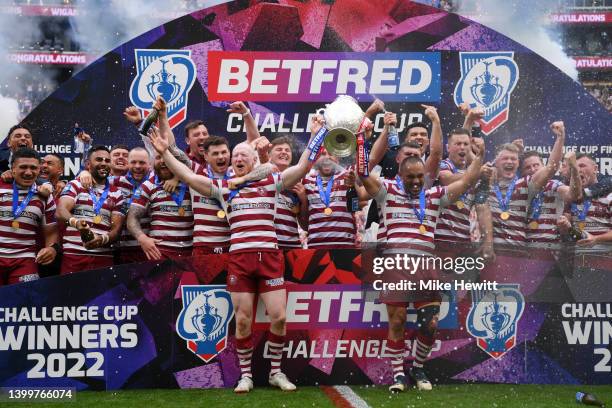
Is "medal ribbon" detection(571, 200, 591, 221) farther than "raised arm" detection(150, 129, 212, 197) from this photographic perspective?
Yes

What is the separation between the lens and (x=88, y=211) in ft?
21.6

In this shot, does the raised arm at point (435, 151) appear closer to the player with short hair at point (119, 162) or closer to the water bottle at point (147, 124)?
the water bottle at point (147, 124)

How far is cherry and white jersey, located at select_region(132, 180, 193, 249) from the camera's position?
21.0 ft

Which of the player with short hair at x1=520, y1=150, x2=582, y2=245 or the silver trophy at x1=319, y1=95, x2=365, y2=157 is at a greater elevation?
the silver trophy at x1=319, y1=95, x2=365, y2=157

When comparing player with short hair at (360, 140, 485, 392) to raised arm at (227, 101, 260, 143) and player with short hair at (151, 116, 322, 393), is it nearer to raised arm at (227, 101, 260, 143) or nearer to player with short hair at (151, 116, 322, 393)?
player with short hair at (151, 116, 322, 393)

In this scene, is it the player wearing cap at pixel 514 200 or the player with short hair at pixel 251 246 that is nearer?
the player with short hair at pixel 251 246

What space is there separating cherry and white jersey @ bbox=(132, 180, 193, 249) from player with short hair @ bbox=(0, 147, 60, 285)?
30.5 inches

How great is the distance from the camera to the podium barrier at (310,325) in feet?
19.3

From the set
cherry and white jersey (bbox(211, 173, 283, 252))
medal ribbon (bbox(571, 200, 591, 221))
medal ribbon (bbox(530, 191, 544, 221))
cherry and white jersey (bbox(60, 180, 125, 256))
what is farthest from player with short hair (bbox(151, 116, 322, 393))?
medal ribbon (bbox(571, 200, 591, 221))

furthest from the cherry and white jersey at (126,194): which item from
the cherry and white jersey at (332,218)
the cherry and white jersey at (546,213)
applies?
the cherry and white jersey at (546,213)

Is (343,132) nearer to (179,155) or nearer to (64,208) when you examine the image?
(179,155)

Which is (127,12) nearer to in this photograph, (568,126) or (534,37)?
(534,37)

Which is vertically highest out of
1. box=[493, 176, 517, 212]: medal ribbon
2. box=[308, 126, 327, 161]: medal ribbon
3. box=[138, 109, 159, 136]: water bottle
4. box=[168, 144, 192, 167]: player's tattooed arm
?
box=[138, 109, 159, 136]: water bottle

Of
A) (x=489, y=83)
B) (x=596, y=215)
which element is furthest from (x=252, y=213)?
(x=489, y=83)
